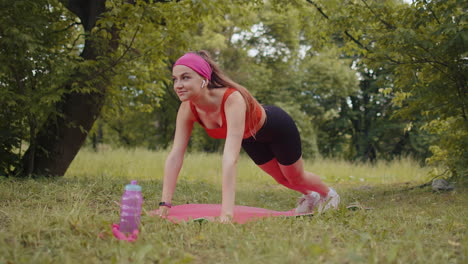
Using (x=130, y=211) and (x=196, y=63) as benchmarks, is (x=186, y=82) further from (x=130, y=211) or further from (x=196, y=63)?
(x=130, y=211)

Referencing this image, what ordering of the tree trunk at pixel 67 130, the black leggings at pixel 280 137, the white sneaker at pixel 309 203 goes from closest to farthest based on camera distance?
1. the black leggings at pixel 280 137
2. the white sneaker at pixel 309 203
3. the tree trunk at pixel 67 130

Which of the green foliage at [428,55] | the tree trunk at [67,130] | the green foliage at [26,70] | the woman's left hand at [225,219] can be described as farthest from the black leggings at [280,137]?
the tree trunk at [67,130]

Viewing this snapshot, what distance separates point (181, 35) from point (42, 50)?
2.31 m

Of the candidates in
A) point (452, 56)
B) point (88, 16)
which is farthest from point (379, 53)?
point (88, 16)

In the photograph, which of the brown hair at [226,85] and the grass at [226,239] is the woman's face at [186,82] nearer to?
the brown hair at [226,85]

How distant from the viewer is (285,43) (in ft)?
75.5

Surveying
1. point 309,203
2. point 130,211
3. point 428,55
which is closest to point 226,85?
point 130,211

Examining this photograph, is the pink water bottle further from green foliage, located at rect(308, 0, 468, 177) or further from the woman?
green foliage, located at rect(308, 0, 468, 177)

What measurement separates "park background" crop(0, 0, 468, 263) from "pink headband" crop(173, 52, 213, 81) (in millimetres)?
1269

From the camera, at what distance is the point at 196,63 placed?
3.53 m

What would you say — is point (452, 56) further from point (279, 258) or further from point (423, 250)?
point (279, 258)

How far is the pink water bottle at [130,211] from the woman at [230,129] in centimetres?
70

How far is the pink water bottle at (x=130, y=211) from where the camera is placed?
2809 millimetres

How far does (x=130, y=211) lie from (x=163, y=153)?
10892mm
